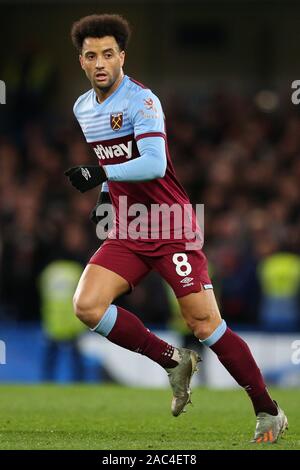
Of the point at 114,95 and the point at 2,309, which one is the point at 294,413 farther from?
the point at 2,309

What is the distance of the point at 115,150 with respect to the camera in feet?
21.8

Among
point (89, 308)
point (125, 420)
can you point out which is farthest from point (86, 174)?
point (125, 420)

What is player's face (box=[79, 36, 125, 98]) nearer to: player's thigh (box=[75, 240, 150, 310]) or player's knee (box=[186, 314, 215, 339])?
player's thigh (box=[75, 240, 150, 310])

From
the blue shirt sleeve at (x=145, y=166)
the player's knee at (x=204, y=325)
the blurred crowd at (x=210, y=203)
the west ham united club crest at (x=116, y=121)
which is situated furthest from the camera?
the blurred crowd at (x=210, y=203)

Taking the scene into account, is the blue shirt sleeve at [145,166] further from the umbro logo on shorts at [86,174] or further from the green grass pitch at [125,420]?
the green grass pitch at [125,420]

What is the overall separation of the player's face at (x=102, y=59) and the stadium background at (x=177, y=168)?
6403mm

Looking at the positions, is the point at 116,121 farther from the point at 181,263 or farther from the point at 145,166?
the point at 181,263

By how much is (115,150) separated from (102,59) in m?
0.55

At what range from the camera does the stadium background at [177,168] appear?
13.0 m

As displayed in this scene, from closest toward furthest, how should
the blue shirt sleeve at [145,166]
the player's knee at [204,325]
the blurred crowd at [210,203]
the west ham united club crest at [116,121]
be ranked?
1. the blue shirt sleeve at [145,166]
2. the player's knee at [204,325]
3. the west ham united club crest at [116,121]
4. the blurred crowd at [210,203]

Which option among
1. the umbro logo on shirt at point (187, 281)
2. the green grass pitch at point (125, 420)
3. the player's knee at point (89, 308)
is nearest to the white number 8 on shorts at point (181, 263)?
the umbro logo on shirt at point (187, 281)
